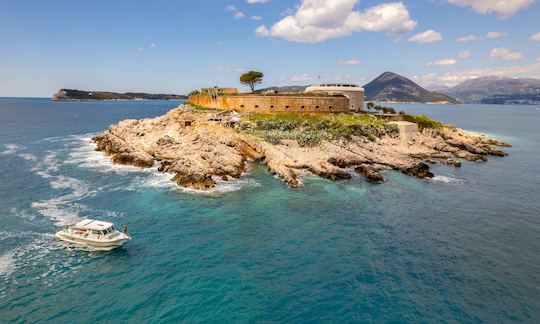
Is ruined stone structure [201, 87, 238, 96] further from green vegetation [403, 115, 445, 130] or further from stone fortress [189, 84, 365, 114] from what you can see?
green vegetation [403, 115, 445, 130]

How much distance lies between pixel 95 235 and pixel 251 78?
85432 mm

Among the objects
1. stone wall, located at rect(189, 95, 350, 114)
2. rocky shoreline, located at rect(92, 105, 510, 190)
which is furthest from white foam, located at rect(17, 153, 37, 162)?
stone wall, located at rect(189, 95, 350, 114)

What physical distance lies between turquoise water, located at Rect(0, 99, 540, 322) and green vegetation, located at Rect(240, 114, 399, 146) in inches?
643

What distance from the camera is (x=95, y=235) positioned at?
98.3ft

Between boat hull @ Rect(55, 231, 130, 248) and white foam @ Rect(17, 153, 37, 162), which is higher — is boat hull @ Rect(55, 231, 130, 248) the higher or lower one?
the lower one

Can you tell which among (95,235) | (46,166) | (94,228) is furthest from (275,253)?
(46,166)

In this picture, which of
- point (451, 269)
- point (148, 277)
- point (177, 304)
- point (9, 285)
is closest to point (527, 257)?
point (451, 269)

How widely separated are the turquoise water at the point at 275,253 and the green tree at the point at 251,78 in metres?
62.8

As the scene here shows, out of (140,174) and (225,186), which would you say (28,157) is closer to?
(140,174)

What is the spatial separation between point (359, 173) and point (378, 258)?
27580 millimetres

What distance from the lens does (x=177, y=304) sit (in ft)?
74.2

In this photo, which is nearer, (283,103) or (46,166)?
(46,166)

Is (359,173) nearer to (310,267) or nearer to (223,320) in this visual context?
(310,267)

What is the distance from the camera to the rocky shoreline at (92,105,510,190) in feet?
Answer: 172
